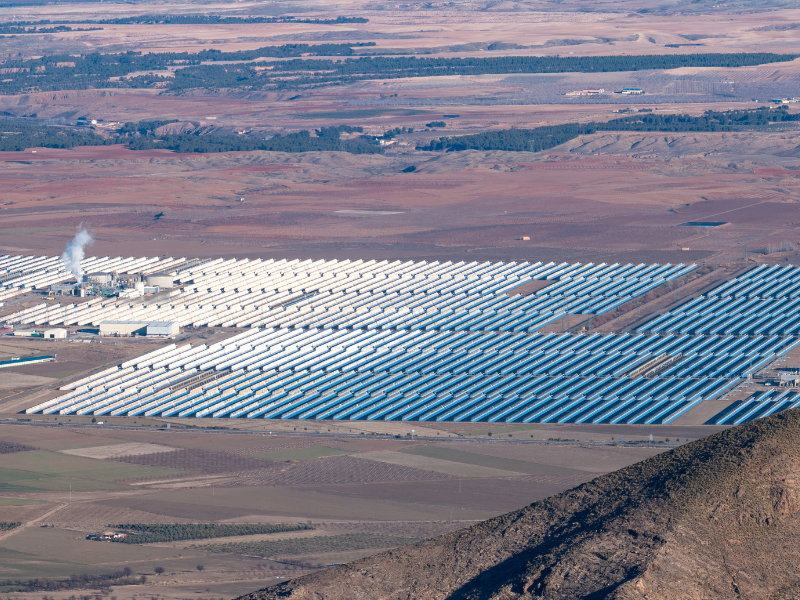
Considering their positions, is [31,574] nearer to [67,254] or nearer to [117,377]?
[117,377]

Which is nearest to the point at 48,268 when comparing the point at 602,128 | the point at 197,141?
the point at 197,141

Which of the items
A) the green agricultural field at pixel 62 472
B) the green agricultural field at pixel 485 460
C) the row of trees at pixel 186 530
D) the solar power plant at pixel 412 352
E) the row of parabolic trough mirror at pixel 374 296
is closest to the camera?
the row of trees at pixel 186 530

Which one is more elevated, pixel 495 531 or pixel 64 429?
pixel 495 531

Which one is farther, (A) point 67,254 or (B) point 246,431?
(A) point 67,254

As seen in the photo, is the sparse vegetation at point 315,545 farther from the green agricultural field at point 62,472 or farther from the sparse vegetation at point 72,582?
the green agricultural field at point 62,472

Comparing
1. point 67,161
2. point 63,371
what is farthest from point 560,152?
point 63,371

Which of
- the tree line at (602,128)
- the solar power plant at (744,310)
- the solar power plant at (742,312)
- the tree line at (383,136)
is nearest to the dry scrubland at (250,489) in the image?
the solar power plant at (742,312)

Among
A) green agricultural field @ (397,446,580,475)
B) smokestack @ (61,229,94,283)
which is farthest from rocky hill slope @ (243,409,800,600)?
smokestack @ (61,229,94,283)
